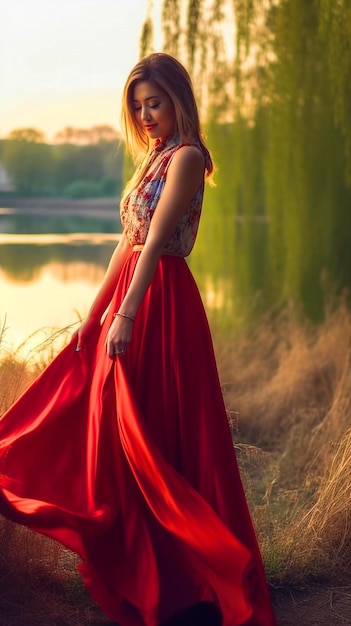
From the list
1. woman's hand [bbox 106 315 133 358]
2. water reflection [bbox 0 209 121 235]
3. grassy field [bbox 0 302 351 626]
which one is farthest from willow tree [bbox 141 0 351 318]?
water reflection [bbox 0 209 121 235]

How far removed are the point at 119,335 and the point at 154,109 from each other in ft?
1.79

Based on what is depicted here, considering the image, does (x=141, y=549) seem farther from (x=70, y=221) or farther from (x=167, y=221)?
(x=70, y=221)

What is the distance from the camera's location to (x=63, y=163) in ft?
31.3

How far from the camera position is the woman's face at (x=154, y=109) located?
7.60 feet

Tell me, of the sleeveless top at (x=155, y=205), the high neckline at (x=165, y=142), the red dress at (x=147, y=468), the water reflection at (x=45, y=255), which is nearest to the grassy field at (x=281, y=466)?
the red dress at (x=147, y=468)

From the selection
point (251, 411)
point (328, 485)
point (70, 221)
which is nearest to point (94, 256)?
point (70, 221)

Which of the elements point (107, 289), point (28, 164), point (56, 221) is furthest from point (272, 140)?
point (56, 221)

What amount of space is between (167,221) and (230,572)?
82cm

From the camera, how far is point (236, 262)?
6.62 m

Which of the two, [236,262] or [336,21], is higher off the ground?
[336,21]

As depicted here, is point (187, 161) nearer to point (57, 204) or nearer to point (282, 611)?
point (282, 611)

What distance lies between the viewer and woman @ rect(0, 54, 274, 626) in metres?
2.25

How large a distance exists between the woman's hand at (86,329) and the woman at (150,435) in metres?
0.03

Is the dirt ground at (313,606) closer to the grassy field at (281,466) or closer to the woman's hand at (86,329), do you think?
the grassy field at (281,466)
